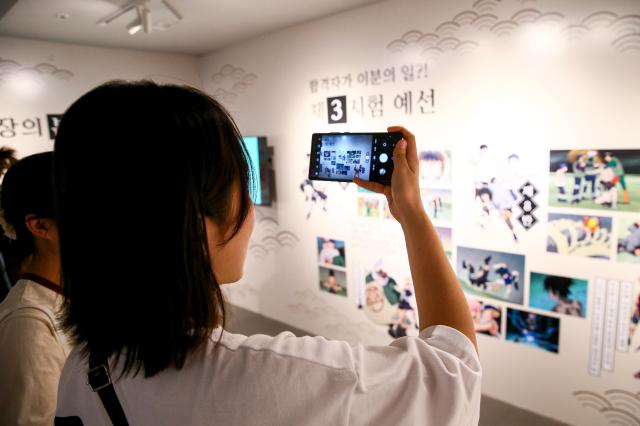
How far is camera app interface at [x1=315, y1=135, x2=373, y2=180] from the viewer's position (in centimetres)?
109

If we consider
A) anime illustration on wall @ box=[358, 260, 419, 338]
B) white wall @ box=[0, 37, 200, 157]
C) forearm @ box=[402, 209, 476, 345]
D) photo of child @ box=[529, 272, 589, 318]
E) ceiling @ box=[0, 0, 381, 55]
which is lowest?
anime illustration on wall @ box=[358, 260, 419, 338]

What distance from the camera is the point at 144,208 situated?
1.53 feet

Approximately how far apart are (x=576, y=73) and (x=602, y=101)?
174 millimetres

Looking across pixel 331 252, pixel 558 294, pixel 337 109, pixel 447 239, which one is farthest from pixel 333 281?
pixel 558 294

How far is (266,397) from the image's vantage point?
46cm

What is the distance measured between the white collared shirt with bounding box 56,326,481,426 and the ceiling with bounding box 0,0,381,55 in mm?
2352

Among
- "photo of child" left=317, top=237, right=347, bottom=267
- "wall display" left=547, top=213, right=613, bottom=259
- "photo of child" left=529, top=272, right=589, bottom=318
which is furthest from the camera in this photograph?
"photo of child" left=317, top=237, right=347, bottom=267

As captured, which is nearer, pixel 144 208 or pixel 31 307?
pixel 144 208

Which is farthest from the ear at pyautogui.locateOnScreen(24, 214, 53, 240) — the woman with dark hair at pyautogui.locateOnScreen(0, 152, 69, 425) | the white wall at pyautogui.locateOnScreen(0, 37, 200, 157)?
the white wall at pyautogui.locateOnScreen(0, 37, 200, 157)

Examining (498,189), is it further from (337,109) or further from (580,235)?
(337,109)

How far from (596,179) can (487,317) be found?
0.95 meters

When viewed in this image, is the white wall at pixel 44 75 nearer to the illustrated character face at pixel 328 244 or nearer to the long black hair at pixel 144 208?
the illustrated character face at pixel 328 244

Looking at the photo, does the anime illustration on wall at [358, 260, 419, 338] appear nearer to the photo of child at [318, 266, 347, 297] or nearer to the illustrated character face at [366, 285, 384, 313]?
the illustrated character face at [366, 285, 384, 313]

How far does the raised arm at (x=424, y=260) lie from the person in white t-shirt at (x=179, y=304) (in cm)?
9
